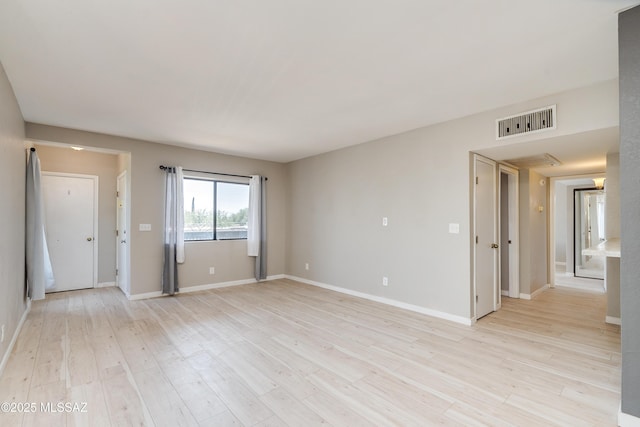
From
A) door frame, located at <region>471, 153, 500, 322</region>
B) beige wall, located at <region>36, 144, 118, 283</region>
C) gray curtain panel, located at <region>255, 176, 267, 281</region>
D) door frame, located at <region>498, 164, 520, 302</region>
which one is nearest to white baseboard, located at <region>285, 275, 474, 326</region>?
door frame, located at <region>471, 153, 500, 322</region>

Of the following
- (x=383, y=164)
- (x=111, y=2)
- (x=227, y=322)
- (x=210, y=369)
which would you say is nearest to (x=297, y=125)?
(x=383, y=164)

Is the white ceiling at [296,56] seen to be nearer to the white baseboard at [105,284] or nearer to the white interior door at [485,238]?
the white interior door at [485,238]

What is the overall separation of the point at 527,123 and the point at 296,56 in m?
2.57

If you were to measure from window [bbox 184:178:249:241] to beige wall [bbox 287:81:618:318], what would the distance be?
135cm

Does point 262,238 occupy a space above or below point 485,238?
below

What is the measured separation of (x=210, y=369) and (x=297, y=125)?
10.1 ft

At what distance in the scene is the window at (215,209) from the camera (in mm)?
5508

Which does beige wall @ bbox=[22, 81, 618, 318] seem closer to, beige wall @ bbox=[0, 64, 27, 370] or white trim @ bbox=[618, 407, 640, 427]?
beige wall @ bbox=[0, 64, 27, 370]

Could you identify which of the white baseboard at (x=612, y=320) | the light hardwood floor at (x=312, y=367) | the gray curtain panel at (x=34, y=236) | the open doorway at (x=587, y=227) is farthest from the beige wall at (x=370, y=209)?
the open doorway at (x=587, y=227)

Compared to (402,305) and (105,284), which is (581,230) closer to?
(402,305)

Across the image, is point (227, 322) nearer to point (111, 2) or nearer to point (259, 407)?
point (259, 407)

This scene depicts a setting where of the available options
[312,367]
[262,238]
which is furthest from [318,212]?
[312,367]

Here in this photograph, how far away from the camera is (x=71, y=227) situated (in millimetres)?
5422

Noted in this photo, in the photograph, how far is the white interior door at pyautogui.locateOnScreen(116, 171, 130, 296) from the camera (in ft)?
16.5
